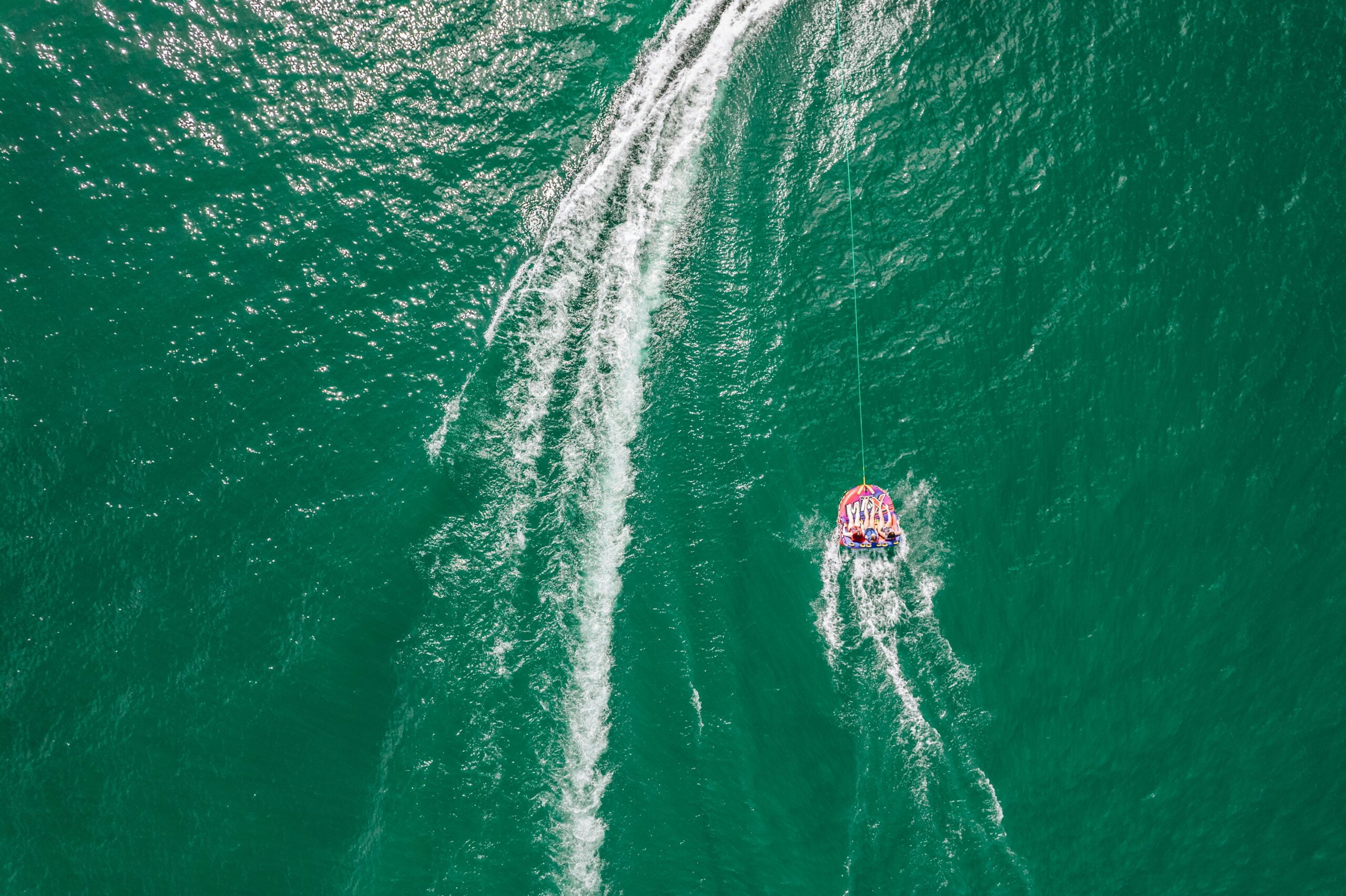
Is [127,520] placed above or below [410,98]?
below

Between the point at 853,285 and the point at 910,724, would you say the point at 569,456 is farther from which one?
the point at 910,724

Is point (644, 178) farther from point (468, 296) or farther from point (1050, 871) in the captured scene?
point (1050, 871)

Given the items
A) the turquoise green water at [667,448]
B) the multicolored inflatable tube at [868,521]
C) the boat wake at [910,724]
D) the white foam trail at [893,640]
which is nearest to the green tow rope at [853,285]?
the turquoise green water at [667,448]

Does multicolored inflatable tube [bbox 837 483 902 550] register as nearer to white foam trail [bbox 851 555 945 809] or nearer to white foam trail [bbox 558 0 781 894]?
white foam trail [bbox 851 555 945 809]

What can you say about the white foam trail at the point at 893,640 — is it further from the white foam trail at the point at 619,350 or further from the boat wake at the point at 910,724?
the white foam trail at the point at 619,350

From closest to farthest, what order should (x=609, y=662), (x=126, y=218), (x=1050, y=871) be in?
(x=1050, y=871) < (x=609, y=662) < (x=126, y=218)

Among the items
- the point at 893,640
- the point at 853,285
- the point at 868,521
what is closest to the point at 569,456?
the point at 868,521

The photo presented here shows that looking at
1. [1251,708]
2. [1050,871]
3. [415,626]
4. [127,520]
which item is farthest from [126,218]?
[1251,708]
